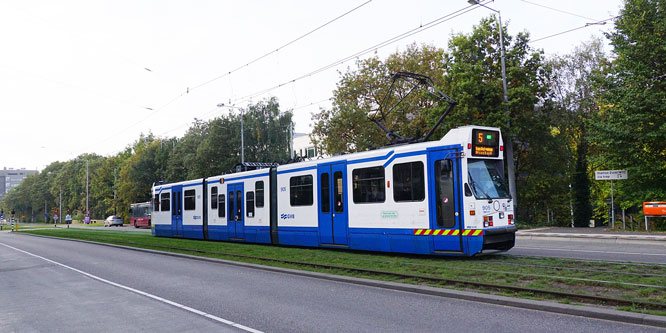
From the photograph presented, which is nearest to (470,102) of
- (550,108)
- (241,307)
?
(550,108)

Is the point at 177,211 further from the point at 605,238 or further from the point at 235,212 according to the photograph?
the point at 605,238

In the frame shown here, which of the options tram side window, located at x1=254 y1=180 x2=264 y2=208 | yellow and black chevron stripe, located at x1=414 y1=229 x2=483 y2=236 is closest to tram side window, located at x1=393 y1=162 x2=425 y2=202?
yellow and black chevron stripe, located at x1=414 y1=229 x2=483 y2=236

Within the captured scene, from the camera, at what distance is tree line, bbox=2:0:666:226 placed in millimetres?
21484

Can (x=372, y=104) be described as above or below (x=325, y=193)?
above

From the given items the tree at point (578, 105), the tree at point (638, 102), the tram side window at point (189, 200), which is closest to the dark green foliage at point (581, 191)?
the tree at point (578, 105)

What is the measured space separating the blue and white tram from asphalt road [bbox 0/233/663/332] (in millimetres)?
3629

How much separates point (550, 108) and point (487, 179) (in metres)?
17.6

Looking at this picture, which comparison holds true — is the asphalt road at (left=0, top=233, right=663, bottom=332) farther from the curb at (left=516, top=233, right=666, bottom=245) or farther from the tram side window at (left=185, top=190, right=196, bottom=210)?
the curb at (left=516, top=233, right=666, bottom=245)

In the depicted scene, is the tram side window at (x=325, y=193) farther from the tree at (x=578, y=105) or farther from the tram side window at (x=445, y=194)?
the tree at (x=578, y=105)

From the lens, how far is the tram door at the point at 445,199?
11727 mm

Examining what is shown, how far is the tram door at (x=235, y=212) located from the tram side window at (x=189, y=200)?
3.81 metres

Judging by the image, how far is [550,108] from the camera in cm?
2711

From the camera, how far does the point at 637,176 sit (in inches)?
873

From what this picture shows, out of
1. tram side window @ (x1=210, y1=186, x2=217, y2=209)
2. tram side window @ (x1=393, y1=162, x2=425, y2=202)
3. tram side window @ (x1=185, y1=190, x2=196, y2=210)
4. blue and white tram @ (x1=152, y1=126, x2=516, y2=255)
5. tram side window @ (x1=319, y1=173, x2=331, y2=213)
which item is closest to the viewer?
blue and white tram @ (x1=152, y1=126, x2=516, y2=255)
